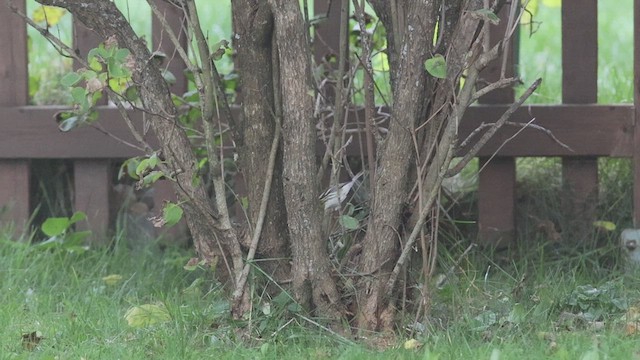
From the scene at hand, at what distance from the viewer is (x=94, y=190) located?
3.82 metres

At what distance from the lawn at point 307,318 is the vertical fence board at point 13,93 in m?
0.29

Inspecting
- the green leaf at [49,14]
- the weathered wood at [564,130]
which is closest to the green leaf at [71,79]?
the weathered wood at [564,130]

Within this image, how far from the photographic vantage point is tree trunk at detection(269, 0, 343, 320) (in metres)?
2.55

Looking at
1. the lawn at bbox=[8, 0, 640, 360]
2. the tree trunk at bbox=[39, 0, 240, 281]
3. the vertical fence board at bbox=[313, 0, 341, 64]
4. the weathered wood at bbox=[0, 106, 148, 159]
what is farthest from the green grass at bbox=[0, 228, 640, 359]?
the vertical fence board at bbox=[313, 0, 341, 64]

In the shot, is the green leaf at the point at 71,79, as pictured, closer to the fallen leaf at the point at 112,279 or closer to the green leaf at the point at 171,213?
the green leaf at the point at 171,213

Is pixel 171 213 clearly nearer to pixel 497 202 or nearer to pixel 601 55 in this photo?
pixel 497 202

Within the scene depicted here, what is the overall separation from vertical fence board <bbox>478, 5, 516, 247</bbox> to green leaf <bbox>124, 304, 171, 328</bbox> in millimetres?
1310

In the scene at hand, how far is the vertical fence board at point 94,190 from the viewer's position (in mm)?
3809

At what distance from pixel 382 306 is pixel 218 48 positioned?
86 cm

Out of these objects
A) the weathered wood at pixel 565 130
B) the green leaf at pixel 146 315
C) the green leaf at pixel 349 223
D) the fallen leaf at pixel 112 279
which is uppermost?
the weathered wood at pixel 565 130

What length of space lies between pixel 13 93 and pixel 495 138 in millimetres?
1918

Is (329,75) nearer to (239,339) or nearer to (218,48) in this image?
(218,48)

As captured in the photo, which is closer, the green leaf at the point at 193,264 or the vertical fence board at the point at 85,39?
the green leaf at the point at 193,264

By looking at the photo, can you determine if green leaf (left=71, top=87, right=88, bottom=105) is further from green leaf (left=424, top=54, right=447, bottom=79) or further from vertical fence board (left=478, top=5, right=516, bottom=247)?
vertical fence board (left=478, top=5, right=516, bottom=247)
